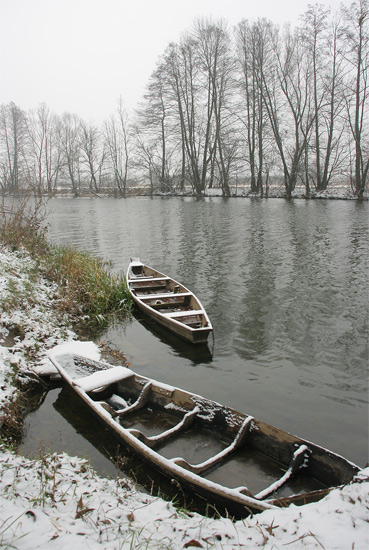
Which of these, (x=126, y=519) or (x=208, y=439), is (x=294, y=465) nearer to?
(x=208, y=439)

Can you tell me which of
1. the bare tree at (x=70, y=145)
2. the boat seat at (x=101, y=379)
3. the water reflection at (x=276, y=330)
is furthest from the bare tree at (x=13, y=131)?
the boat seat at (x=101, y=379)

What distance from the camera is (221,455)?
12.7 feet

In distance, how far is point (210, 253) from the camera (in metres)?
14.9

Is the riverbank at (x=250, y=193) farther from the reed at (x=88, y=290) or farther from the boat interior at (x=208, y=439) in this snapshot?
the boat interior at (x=208, y=439)

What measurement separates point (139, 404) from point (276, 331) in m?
3.81

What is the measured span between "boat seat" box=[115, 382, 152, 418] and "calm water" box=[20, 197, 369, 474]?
3.43 ft

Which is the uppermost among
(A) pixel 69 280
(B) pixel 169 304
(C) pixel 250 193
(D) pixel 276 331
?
(C) pixel 250 193

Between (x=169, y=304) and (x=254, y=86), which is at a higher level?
(x=254, y=86)

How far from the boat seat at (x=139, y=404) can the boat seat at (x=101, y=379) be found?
16.3 inches

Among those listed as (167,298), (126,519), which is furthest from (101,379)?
(167,298)

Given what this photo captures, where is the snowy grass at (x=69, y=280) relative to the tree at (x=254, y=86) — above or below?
below

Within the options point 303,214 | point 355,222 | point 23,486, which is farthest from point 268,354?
point 303,214

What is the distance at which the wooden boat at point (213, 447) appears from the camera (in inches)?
132

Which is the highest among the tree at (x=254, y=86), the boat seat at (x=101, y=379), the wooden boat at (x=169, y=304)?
the tree at (x=254, y=86)
